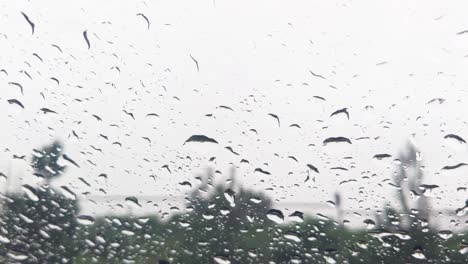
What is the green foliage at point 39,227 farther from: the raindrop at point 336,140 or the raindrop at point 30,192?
the raindrop at point 336,140

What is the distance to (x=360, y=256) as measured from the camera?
102 inches

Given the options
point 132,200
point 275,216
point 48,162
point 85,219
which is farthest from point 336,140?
point 48,162

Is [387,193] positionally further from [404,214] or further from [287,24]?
[287,24]

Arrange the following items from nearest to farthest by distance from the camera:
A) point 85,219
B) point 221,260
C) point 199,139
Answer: point 221,260 → point 85,219 → point 199,139

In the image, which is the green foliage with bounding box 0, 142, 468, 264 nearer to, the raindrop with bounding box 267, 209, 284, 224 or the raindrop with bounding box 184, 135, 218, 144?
the raindrop with bounding box 267, 209, 284, 224

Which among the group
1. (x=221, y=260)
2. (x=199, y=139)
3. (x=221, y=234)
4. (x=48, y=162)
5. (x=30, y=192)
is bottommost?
(x=221, y=260)

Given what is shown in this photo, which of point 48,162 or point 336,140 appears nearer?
point 336,140

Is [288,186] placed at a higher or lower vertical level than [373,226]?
higher

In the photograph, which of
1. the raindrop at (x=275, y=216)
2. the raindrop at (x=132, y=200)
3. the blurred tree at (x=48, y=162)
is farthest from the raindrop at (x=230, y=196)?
the blurred tree at (x=48, y=162)

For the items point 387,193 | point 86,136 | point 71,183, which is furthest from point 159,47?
point 387,193

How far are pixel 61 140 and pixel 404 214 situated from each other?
1891 millimetres

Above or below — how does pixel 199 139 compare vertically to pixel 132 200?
above

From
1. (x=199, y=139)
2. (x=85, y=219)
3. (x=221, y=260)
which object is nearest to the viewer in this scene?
(x=221, y=260)

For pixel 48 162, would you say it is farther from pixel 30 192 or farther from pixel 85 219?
pixel 85 219
